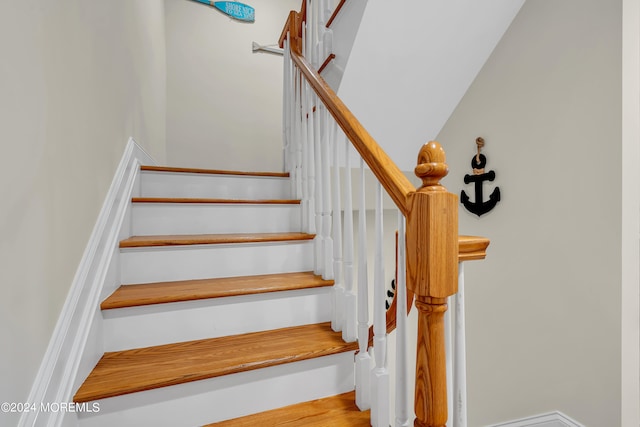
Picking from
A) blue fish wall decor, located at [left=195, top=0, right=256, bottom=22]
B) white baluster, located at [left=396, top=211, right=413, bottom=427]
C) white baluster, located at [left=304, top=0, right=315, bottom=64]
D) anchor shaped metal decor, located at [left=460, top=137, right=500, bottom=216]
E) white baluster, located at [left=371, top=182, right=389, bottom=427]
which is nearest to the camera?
white baluster, located at [left=396, top=211, right=413, bottom=427]

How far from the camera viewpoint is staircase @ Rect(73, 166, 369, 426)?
3.23 ft

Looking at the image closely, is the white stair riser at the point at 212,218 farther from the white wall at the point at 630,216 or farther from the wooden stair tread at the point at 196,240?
the white wall at the point at 630,216

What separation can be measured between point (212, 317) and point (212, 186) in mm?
952

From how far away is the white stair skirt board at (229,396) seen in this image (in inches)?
36.9

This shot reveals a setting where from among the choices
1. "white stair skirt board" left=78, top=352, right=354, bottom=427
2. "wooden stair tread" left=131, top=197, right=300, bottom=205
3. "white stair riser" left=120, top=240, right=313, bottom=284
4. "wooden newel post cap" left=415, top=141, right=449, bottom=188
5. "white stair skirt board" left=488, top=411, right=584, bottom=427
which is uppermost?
"wooden newel post cap" left=415, top=141, right=449, bottom=188

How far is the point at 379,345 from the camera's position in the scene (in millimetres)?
1027

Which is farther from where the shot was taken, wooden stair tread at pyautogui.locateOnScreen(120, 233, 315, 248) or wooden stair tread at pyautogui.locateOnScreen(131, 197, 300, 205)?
wooden stair tread at pyautogui.locateOnScreen(131, 197, 300, 205)

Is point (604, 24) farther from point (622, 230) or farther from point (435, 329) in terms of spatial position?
point (435, 329)

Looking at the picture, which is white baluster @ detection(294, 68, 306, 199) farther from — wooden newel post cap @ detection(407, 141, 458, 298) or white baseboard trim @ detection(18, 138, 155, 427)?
wooden newel post cap @ detection(407, 141, 458, 298)

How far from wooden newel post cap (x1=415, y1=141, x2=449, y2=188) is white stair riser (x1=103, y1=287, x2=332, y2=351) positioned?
0.81 m

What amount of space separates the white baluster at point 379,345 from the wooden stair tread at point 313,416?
0.07 m

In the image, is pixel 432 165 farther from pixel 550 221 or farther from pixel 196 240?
pixel 550 221

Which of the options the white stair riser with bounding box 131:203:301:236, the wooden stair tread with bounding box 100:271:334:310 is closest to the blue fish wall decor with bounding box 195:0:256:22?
the white stair riser with bounding box 131:203:301:236

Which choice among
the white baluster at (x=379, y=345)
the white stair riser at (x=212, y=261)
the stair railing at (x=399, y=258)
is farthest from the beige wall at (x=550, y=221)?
the white stair riser at (x=212, y=261)
